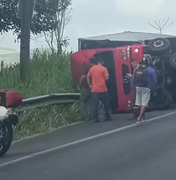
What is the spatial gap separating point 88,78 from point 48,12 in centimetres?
532

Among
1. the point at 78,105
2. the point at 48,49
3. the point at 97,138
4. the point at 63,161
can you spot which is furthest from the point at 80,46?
Answer: the point at 63,161

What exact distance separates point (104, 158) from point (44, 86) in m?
7.72

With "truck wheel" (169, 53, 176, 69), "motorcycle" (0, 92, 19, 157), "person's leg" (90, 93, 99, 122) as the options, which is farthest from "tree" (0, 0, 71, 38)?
"motorcycle" (0, 92, 19, 157)

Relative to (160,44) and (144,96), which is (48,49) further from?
(144,96)

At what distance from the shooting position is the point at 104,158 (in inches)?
440

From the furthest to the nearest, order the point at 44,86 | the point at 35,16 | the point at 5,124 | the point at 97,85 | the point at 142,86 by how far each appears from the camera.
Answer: the point at 35,16
the point at 44,86
the point at 97,85
the point at 142,86
the point at 5,124

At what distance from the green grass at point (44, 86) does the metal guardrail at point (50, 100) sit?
13 centimetres

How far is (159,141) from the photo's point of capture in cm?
1307

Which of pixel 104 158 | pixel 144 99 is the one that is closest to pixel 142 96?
pixel 144 99

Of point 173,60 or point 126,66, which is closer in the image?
point 126,66

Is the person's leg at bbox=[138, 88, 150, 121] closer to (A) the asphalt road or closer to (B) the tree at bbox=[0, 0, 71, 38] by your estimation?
(A) the asphalt road

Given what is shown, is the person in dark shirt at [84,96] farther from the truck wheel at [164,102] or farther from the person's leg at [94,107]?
the truck wheel at [164,102]

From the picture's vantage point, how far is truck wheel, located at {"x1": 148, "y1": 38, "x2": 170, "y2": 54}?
20.5 m

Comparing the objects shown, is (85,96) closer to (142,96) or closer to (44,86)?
(44,86)
